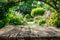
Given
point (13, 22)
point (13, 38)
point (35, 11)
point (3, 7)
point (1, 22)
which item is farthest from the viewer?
point (35, 11)

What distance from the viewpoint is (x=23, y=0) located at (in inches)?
222

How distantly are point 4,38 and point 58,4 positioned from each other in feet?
11.7

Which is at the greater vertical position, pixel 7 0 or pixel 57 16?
pixel 7 0

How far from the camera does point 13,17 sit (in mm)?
6855

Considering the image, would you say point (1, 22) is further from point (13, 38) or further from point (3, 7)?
point (13, 38)

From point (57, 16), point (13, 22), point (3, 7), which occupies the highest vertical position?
point (3, 7)

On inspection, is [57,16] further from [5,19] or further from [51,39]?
[51,39]

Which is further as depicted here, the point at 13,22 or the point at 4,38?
the point at 13,22

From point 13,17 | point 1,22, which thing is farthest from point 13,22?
point 1,22

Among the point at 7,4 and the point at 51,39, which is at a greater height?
the point at 7,4

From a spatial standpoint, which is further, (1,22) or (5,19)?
(5,19)

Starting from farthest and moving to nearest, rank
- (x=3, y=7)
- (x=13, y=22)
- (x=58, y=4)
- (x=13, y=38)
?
(x=13, y=22) → (x=58, y=4) → (x=3, y=7) → (x=13, y=38)

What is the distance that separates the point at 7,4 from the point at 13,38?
317cm

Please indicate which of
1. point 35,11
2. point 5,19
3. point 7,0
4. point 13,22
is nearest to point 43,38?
point 5,19
